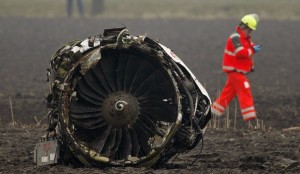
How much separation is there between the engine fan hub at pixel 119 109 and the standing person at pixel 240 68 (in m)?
6.02

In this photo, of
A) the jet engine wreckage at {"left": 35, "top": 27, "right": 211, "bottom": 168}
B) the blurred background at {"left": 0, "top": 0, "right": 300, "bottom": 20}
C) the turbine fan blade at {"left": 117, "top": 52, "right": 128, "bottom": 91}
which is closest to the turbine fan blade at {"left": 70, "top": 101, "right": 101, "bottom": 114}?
the jet engine wreckage at {"left": 35, "top": 27, "right": 211, "bottom": 168}

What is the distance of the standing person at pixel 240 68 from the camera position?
1502cm

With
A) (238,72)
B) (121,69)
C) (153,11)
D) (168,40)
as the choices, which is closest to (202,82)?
(238,72)

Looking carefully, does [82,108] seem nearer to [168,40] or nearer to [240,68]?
[240,68]

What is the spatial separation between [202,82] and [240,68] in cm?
521

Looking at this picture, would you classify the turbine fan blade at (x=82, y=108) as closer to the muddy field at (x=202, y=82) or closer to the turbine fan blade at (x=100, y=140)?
the turbine fan blade at (x=100, y=140)

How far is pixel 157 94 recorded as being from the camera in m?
9.27

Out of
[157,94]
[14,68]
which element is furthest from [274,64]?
[157,94]

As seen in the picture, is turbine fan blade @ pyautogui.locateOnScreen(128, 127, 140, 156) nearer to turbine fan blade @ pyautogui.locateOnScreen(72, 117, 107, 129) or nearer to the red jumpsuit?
turbine fan blade @ pyautogui.locateOnScreen(72, 117, 107, 129)

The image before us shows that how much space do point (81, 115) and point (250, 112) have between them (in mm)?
6300

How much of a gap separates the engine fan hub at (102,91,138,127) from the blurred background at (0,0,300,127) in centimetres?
232

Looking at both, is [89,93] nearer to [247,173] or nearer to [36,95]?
[247,173]

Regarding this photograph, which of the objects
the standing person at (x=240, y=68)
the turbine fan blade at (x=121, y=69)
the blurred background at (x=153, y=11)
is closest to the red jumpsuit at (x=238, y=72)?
the standing person at (x=240, y=68)

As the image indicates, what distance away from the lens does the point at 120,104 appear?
9078 mm
